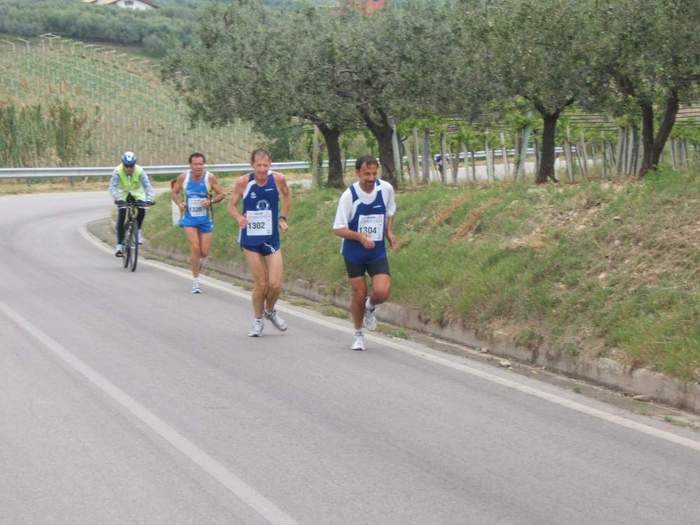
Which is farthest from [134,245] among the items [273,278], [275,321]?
[273,278]

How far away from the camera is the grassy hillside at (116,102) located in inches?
2392

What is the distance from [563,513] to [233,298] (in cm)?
1020

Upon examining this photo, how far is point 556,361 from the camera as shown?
448 inches

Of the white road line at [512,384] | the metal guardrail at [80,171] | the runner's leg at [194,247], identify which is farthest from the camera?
the metal guardrail at [80,171]

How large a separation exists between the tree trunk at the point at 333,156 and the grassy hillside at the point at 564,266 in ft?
26.8

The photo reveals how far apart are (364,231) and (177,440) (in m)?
4.39

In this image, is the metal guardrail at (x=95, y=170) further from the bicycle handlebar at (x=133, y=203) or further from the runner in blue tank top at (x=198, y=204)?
the runner in blue tank top at (x=198, y=204)

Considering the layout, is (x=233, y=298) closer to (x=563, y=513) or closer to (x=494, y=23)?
(x=494, y=23)

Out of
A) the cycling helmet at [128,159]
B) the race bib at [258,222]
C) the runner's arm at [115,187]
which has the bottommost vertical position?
the runner's arm at [115,187]

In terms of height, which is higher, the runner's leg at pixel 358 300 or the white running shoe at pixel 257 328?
the runner's leg at pixel 358 300

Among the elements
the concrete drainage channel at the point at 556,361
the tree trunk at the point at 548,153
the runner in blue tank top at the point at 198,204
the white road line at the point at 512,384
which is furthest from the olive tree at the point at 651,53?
the runner in blue tank top at the point at 198,204

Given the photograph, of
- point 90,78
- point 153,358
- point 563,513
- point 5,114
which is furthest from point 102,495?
point 90,78

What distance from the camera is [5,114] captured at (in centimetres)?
5034

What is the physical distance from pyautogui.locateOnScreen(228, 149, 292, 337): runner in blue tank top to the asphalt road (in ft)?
1.30
